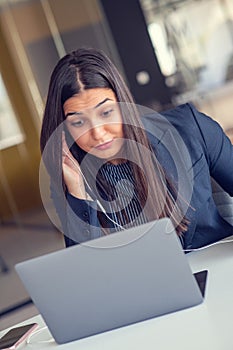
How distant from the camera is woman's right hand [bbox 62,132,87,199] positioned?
191cm

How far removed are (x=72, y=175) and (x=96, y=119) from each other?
0.20 m

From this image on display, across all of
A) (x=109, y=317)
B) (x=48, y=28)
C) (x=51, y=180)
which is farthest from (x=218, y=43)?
(x=109, y=317)

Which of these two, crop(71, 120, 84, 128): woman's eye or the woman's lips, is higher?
crop(71, 120, 84, 128): woman's eye

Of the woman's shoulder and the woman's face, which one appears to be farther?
the woman's shoulder

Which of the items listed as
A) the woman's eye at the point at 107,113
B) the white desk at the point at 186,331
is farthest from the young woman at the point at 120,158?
the white desk at the point at 186,331

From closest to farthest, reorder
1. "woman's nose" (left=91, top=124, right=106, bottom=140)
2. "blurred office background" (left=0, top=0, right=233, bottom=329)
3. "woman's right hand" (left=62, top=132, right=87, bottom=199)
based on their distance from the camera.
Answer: "woman's nose" (left=91, top=124, right=106, bottom=140), "woman's right hand" (left=62, top=132, right=87, bottom=199), "blurred office background" (left=0, top=0, right=233, bottom=329)

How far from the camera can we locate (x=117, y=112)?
1.82 meters

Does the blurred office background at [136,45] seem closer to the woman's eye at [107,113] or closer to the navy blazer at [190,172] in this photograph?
the navy blazer at [190,172]

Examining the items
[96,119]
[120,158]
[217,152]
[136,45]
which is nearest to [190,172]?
[217,152]

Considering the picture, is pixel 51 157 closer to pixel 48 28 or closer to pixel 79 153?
pixel 79 153

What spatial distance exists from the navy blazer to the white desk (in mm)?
306

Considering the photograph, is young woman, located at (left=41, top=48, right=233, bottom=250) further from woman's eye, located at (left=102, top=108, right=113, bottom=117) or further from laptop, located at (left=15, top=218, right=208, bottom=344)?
laptop, located at (left=15, top=218, right=208, bottom=344)

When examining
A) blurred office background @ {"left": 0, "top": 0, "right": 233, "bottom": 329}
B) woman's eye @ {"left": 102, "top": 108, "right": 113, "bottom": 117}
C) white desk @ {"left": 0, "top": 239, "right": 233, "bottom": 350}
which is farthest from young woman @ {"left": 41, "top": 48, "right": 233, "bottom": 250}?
blurred office background @ {"left": 0, "top": 0, "right": 233, "bottom": 329}

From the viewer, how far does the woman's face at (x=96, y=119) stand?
181 centimetres
